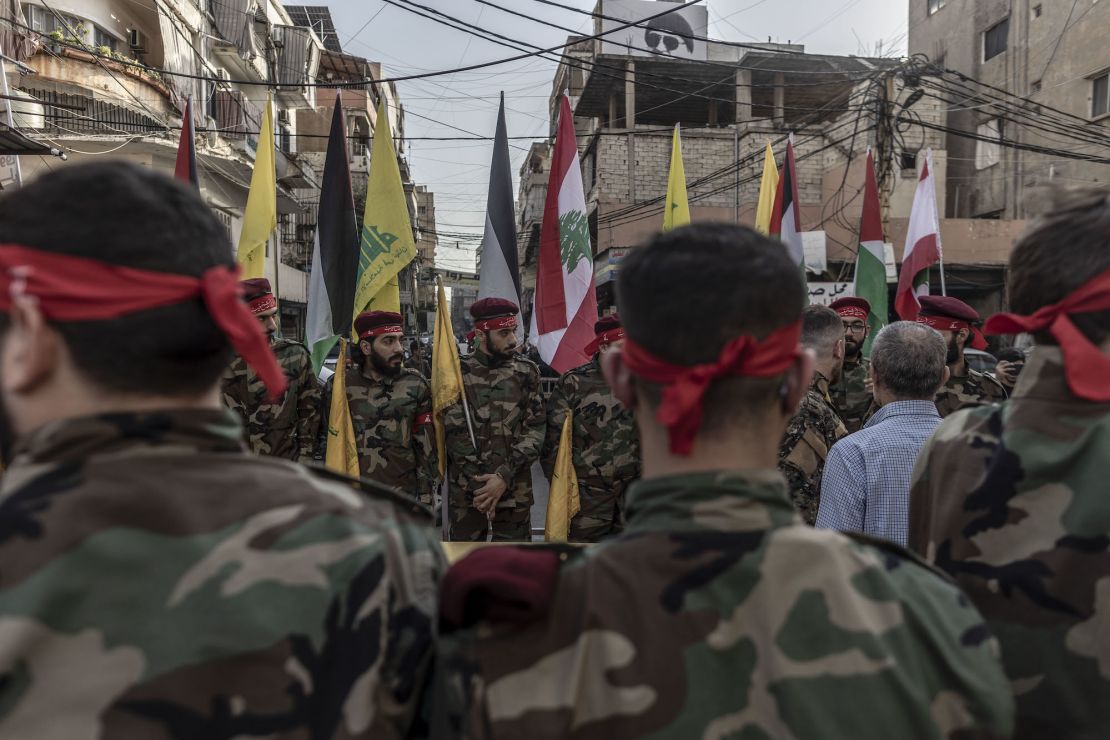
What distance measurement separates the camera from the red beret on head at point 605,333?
5.42m

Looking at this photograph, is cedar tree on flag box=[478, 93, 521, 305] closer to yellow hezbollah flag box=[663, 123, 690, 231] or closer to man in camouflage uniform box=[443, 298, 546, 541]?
man in camouflage uniform box=[443, 298, 546, 541]

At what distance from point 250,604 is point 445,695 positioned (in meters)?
0.33

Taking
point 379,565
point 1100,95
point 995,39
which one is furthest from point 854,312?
point 995,39

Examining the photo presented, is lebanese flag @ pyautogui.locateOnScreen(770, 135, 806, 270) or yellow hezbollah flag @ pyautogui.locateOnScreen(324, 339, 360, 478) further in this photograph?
lebanese flag @ pyautogui.locateOnScreen(770, 135, 806, 270)

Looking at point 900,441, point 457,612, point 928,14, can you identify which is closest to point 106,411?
point 457,612

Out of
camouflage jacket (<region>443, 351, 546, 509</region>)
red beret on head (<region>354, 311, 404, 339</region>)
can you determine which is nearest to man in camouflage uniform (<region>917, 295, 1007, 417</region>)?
camouflage jacket (<region>443, 351, 546, 509</region>)

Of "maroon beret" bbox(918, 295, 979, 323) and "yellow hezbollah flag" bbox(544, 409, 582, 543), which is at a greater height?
"maroon beret" bbox(918, 295, 979, 323)

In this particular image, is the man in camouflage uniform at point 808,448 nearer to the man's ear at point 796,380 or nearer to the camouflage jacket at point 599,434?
the camouflage jacket at point 599,434

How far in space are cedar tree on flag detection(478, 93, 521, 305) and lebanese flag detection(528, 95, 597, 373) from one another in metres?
0.22

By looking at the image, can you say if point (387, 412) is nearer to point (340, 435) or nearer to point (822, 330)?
point (340, 435)

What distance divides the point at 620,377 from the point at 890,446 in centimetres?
171

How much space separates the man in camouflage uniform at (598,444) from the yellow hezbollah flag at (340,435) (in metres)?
1.40

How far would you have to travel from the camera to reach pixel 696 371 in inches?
46.7

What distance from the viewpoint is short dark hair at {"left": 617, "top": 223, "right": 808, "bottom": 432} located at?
1.22 m
